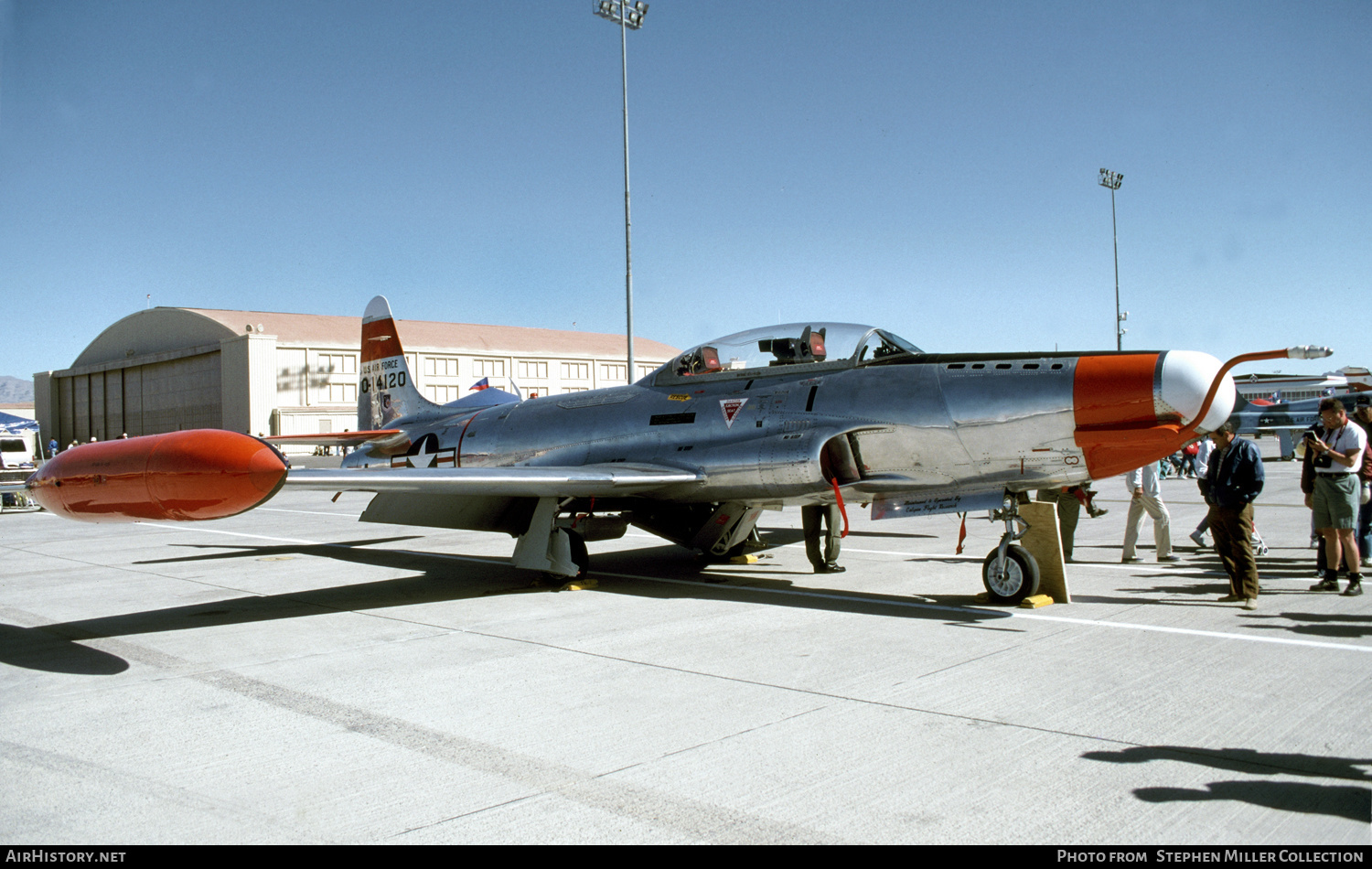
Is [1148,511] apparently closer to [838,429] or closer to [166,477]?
[838,429]

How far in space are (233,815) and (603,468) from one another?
6.31m

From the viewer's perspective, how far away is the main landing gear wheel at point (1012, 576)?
800cm

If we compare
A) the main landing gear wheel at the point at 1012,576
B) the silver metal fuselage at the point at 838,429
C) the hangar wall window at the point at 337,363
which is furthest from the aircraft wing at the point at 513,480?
the hangar wall window at the point at 337,363

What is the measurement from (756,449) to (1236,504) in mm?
4465

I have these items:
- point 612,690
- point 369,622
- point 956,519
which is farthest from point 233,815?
point 956,519

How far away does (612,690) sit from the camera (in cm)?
545

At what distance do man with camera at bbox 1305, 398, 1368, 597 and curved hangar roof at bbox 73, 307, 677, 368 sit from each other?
44860mm

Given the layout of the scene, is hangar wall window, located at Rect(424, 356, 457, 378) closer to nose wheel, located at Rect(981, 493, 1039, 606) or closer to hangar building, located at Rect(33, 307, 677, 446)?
hangar building, located at Rect(33, 307, 677, 446)

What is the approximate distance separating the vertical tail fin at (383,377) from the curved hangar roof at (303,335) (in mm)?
33304

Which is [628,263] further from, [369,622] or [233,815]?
[233,815]

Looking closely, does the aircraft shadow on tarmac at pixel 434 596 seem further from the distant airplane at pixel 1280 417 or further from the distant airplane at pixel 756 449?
the distant airplane at pixel 1280 417

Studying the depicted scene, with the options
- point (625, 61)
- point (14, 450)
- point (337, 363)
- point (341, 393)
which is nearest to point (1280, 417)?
point (625, 61)

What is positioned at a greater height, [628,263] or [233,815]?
[628,263]
